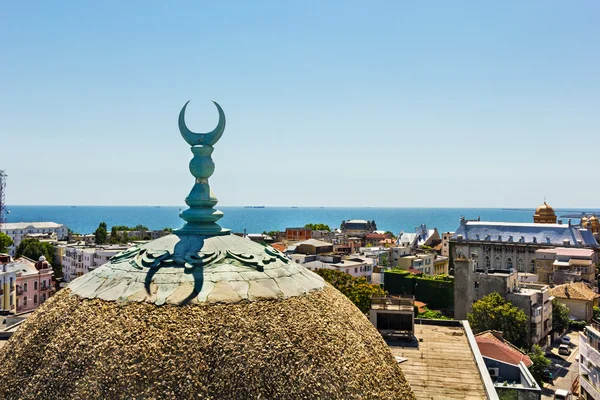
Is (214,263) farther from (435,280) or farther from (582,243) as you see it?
(582,243)

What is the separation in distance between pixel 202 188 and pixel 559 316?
62.9 m

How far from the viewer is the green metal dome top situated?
8.03 metres

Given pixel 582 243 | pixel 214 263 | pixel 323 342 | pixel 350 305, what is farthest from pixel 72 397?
pixel 582 243

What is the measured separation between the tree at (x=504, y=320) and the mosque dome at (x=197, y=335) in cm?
4599

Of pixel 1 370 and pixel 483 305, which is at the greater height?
pixel 1 370

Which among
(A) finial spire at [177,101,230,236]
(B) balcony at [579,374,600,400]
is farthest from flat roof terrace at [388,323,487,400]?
(A) finial spire at [177,101,230,236]

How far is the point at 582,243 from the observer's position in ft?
320

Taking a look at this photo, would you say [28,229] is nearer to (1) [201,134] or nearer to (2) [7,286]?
(2) [7,286]

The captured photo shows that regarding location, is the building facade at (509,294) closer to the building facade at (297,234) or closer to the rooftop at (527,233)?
the rooftop at (527,233)

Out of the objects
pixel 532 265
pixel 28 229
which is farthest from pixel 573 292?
pixel 28 229

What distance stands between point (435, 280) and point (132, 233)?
360ft

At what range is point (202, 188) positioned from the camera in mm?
9539

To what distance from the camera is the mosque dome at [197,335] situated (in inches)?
276

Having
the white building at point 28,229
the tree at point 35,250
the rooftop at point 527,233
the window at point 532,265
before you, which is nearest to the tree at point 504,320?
the window at point 532,265
